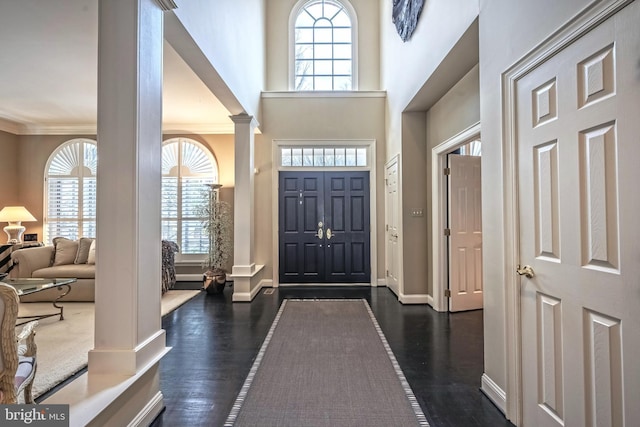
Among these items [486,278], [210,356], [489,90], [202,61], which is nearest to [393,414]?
[486,278]

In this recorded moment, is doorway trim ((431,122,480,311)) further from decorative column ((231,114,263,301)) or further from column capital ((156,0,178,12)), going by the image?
column capital ((156,0,178,12))

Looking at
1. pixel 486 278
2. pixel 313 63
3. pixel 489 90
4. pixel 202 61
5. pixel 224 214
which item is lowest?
pixel 486 278

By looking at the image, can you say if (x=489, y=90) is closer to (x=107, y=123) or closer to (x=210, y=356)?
(x=107, y=123)

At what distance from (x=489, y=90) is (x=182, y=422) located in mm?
2873

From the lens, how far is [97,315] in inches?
71.2

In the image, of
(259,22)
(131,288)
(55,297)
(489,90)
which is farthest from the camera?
(259,22)

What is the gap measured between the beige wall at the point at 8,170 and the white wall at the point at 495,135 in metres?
7.51

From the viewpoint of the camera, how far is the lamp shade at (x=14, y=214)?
5473mm

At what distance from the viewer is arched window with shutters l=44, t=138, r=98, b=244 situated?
6.23 meters

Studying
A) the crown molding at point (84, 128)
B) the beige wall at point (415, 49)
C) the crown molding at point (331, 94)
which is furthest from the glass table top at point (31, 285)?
the beige wall at point (415, 49)

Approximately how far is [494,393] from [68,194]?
7241 mm

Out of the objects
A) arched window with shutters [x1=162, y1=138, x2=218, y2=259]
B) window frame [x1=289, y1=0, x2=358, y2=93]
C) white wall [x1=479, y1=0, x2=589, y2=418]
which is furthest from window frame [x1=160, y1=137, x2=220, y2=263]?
white wall [x1=479, y1=0, x2=589, y2=418]

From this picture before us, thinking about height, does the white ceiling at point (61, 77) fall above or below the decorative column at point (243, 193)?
above

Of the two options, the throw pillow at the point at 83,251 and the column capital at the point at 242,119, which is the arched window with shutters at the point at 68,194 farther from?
the column capital at the point at 242,119
